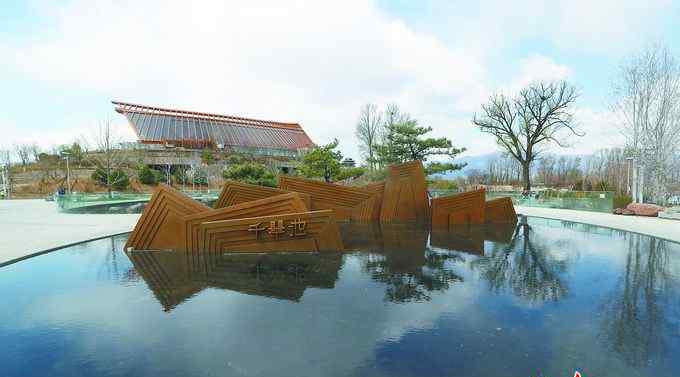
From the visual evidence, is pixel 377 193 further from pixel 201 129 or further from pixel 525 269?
pixel 201 129

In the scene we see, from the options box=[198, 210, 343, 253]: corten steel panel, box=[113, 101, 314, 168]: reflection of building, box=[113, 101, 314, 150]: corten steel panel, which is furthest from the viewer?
box=[113, 101, 314, 150]: corten steel panel

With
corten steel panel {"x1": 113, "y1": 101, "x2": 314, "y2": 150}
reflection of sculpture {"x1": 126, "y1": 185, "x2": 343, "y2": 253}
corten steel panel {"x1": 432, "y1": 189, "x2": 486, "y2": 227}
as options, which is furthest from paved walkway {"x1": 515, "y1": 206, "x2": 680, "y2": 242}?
corten steel panel {"x1": 113, "y1": 101, "x2": 314, "y2": 150}

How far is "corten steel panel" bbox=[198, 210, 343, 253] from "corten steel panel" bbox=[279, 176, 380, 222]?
5.06 metres

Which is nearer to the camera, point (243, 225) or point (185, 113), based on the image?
point (243, 225)

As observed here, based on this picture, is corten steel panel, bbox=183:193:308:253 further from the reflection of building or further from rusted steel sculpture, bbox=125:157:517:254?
the reflection of building

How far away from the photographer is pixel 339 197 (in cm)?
1425

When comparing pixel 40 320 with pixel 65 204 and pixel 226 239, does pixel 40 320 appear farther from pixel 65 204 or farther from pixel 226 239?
pixel 65 204

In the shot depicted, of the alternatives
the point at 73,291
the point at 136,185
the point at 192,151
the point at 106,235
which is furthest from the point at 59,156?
the point at 73,291

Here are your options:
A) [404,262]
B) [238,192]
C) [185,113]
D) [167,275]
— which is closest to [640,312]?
[404,262]

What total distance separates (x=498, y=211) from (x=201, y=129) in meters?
59.6

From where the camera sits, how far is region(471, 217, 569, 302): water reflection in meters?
5.57

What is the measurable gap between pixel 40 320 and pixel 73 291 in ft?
4.20

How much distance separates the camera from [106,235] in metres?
11.1

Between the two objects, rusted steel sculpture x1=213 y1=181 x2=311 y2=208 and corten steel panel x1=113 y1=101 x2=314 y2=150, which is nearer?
rusted steel sculpture x1=213 y1=181 x2=311 y2=208
